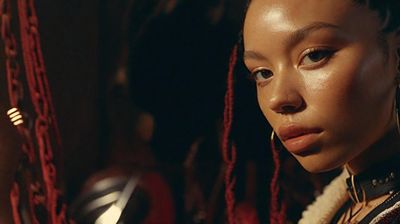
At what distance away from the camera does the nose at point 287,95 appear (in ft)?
2.71

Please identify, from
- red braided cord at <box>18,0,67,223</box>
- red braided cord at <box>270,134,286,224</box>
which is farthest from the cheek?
red braided cord at <box>18,0,67,223</box>

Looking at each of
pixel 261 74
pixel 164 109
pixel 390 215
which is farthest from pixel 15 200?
pixel 164 109

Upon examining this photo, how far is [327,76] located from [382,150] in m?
0.15

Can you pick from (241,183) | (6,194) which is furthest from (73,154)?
(6,194)

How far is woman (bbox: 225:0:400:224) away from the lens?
2.65ft

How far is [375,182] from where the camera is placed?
2.95 ft

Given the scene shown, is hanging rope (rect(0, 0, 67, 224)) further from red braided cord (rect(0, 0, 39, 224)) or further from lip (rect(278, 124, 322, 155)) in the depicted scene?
lip (rect(278, 124, 322, 155))

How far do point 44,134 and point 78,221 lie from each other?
0.35 meters

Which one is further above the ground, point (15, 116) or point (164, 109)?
point (15, 116)

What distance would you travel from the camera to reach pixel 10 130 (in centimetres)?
88

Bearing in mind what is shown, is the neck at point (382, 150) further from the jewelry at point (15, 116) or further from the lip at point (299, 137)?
the jewelry at point (15, 116)

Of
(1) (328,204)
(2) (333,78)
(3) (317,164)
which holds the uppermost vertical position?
(2) (333,78)

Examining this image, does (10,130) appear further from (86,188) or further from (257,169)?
(257,169)

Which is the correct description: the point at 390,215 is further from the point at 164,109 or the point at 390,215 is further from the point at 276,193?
the point at 164,109
